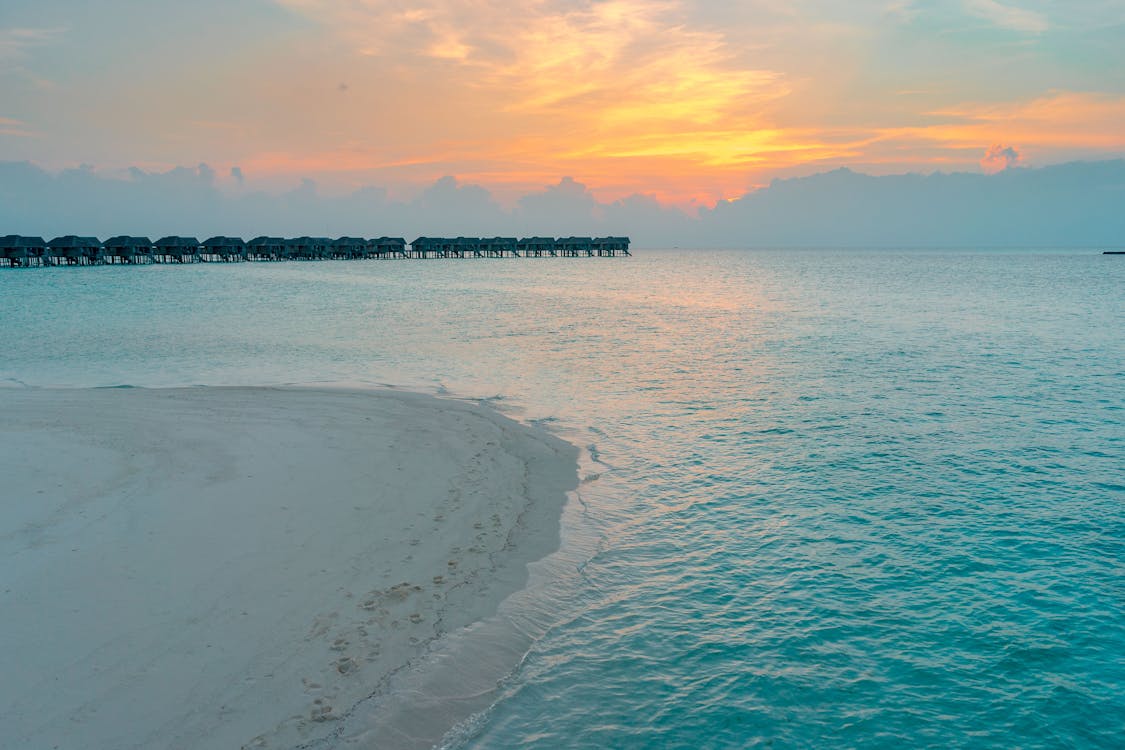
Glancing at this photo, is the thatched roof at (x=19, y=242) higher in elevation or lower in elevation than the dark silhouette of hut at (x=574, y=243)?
lower

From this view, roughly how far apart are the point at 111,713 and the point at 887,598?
24.3 feet

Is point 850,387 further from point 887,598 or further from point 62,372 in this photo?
point 62,372

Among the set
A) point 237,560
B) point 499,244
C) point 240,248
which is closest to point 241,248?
point 240,248

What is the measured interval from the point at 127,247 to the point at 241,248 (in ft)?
66.3

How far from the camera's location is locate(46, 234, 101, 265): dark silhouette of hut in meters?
99.9

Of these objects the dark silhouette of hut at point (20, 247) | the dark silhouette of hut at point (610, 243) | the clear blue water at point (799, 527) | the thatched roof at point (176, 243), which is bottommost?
the clear blue water at point (799, 527)

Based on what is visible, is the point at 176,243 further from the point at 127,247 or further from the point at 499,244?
the point at 499,244

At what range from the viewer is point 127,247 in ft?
355

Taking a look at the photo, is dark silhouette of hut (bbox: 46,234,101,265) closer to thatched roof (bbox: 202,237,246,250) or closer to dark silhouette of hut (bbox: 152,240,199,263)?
dark silhouette of hut (bbox: 152,240,199,263)

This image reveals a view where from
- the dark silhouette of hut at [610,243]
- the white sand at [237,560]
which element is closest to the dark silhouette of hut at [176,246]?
the dark silhouette of hut at [610,243]

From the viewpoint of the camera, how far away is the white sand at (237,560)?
5.15m

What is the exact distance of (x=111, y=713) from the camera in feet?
16.2

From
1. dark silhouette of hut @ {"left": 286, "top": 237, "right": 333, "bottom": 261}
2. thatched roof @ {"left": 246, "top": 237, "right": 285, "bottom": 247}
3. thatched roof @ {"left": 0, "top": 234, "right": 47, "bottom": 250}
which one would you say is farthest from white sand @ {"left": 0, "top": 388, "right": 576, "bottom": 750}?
dark silhouette of hut @ {"left": 286, "top": 237, "right": 333, "bottom": 261}

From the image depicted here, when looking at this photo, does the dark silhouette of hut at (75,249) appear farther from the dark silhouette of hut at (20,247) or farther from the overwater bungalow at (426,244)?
the overwater bungalow at (426,244)
